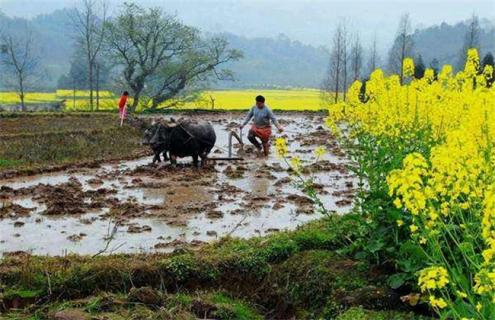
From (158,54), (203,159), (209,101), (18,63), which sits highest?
(158,54)

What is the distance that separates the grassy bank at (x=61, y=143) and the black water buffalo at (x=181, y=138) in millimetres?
2178

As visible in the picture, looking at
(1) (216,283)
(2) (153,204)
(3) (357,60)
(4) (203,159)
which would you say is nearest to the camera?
(1) (216,283)

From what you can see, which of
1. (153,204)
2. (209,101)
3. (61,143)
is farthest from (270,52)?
(153,204)

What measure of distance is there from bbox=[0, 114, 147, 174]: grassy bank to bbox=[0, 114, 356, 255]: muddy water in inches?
47.1

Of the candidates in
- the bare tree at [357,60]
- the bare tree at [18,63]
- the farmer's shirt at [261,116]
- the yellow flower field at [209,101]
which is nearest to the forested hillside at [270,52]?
the bare tree at [18,63]

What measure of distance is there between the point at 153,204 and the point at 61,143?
24.6 ft

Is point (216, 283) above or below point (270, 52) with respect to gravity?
below

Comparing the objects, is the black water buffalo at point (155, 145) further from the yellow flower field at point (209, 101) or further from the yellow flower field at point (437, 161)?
the yellow flower field at point (209, 101)

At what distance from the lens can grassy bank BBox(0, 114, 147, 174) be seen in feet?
50.2

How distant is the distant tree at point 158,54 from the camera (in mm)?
37344

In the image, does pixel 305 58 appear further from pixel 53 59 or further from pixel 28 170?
Result: pixel 28 170

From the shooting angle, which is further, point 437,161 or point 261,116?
point 261,116

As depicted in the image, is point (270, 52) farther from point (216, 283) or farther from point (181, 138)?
point (216, 283)

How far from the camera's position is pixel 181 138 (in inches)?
567
